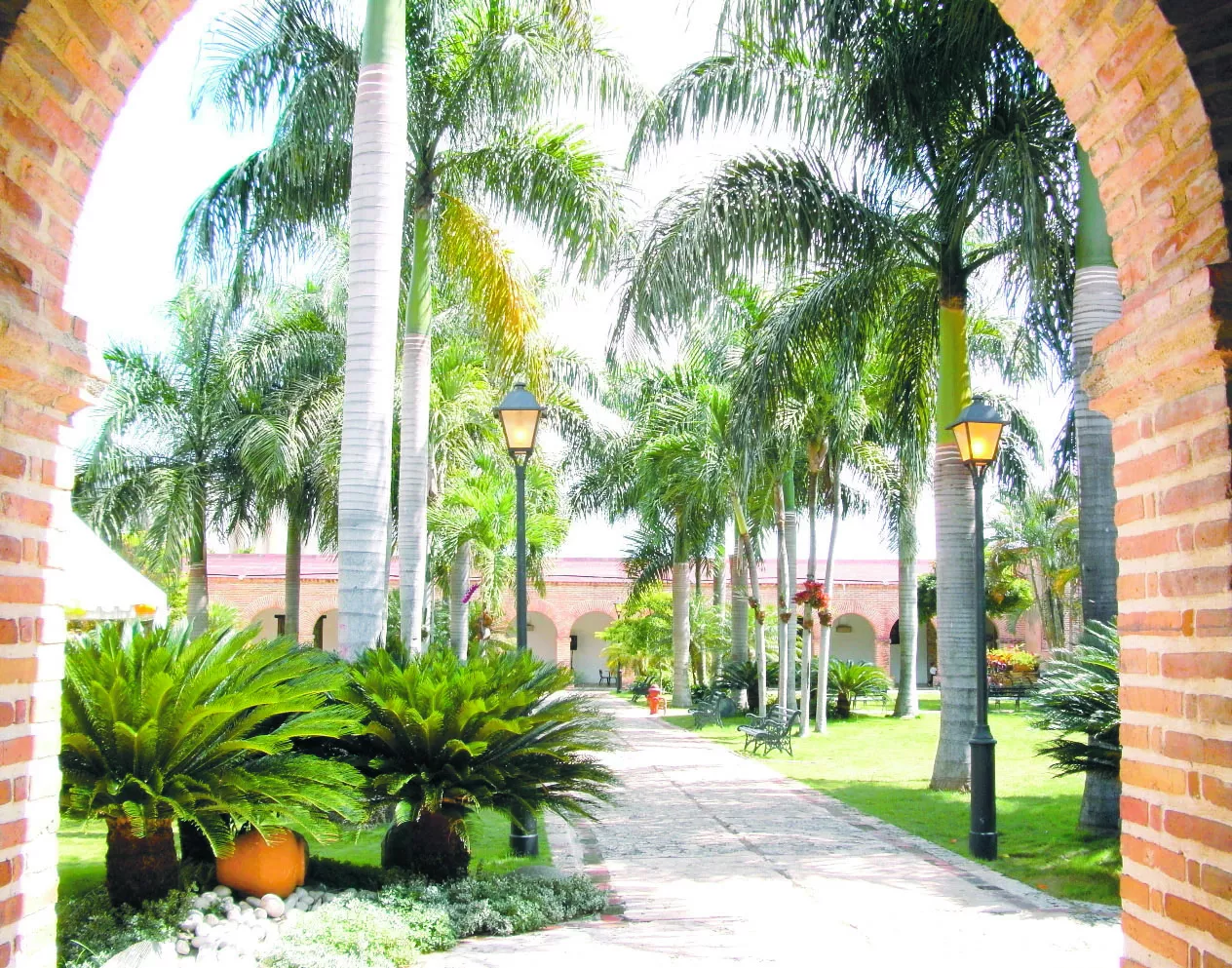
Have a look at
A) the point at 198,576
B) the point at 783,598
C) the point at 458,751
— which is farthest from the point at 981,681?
the point at 198,576

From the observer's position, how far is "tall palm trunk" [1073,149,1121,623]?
10000 millimetres

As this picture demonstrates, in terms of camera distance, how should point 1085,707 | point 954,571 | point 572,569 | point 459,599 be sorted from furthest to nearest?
point 572,569 < point 459,599 < point 954,571 < point 1085,707

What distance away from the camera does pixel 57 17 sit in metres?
3.32

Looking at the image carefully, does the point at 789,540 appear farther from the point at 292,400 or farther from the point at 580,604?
the point at 580,604

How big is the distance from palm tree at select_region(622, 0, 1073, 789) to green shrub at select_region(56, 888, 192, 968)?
7822mm

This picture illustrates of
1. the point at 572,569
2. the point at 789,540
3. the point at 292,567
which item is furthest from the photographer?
the point at 572,569

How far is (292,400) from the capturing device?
20781mm

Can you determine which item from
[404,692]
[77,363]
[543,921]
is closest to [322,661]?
[404,692]

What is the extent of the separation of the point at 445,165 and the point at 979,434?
6.69 metres

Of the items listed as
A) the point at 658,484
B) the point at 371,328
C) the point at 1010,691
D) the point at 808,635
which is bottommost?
the point at 1010,691

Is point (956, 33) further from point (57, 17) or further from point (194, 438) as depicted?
point (194, 438)

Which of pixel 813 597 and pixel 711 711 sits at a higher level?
pixel 813 597

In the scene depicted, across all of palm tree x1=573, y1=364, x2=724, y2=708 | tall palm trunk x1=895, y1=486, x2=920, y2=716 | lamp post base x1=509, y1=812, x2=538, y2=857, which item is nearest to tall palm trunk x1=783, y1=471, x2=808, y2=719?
palm tree x1=573, y1=364, x2=724, y2=708

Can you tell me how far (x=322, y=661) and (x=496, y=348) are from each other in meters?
6.39
